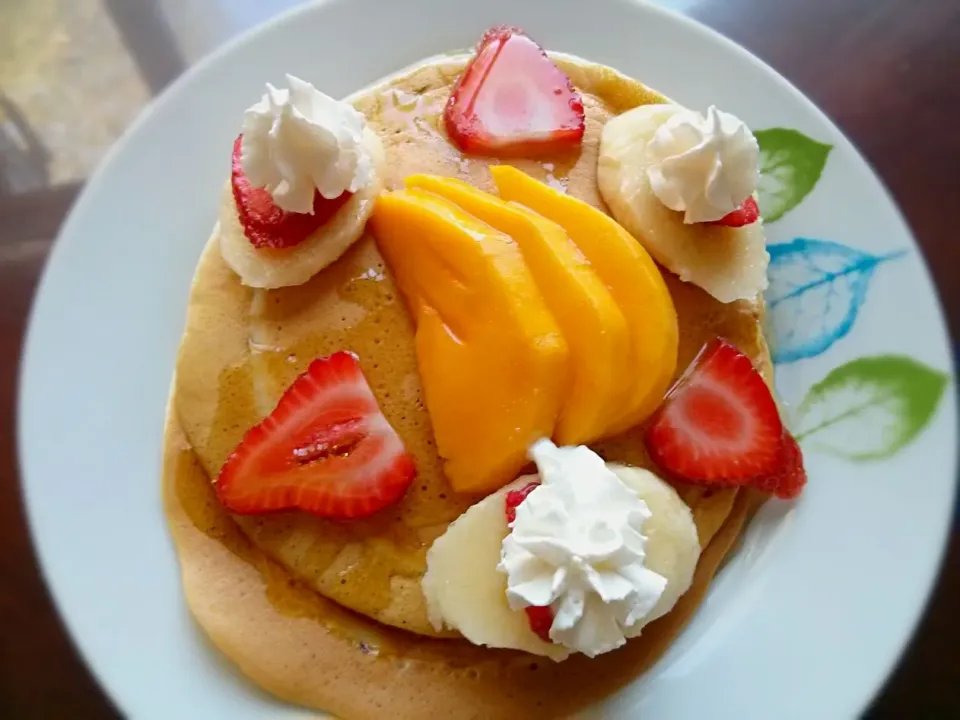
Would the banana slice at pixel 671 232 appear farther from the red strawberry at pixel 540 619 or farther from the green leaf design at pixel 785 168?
the red strawberry at pixel 540 619

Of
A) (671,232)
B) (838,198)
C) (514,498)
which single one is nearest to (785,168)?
(838,198)

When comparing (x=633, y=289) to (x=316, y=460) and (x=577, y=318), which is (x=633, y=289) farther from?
(x=316, y=460)

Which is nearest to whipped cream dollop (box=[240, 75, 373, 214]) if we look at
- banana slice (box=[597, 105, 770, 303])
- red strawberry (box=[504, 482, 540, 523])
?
banana slice (box=[597, 105, 770, 303])

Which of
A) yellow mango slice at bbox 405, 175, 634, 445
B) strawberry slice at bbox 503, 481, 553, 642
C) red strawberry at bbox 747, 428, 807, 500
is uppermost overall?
yellow mango slice at bbox 405, 175, 634, 445

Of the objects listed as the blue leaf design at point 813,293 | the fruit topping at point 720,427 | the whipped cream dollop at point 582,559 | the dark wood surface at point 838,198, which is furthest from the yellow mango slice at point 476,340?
the dark wood surface at point 838,198

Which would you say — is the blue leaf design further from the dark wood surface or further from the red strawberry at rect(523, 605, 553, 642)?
the red strawberry at rect(523, 605, 553, 642)

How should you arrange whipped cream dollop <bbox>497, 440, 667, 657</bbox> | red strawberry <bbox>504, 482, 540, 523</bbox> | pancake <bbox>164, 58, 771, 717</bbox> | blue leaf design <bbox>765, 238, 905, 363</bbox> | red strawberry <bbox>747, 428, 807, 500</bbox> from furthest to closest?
1. blue leaf design <bbox>765, 238, 905, 363</bbox>
2. red strawberry <bbox>747, 428, 807, 500</bbox>
3. pancake <bbox>164, 58, 771, 717</bbox>
4. red strawberry <bbox>504, 482, 540, 523</bbox>
5. whipped cream dollop <bbox>497, 440, 667, 657</bbox>
